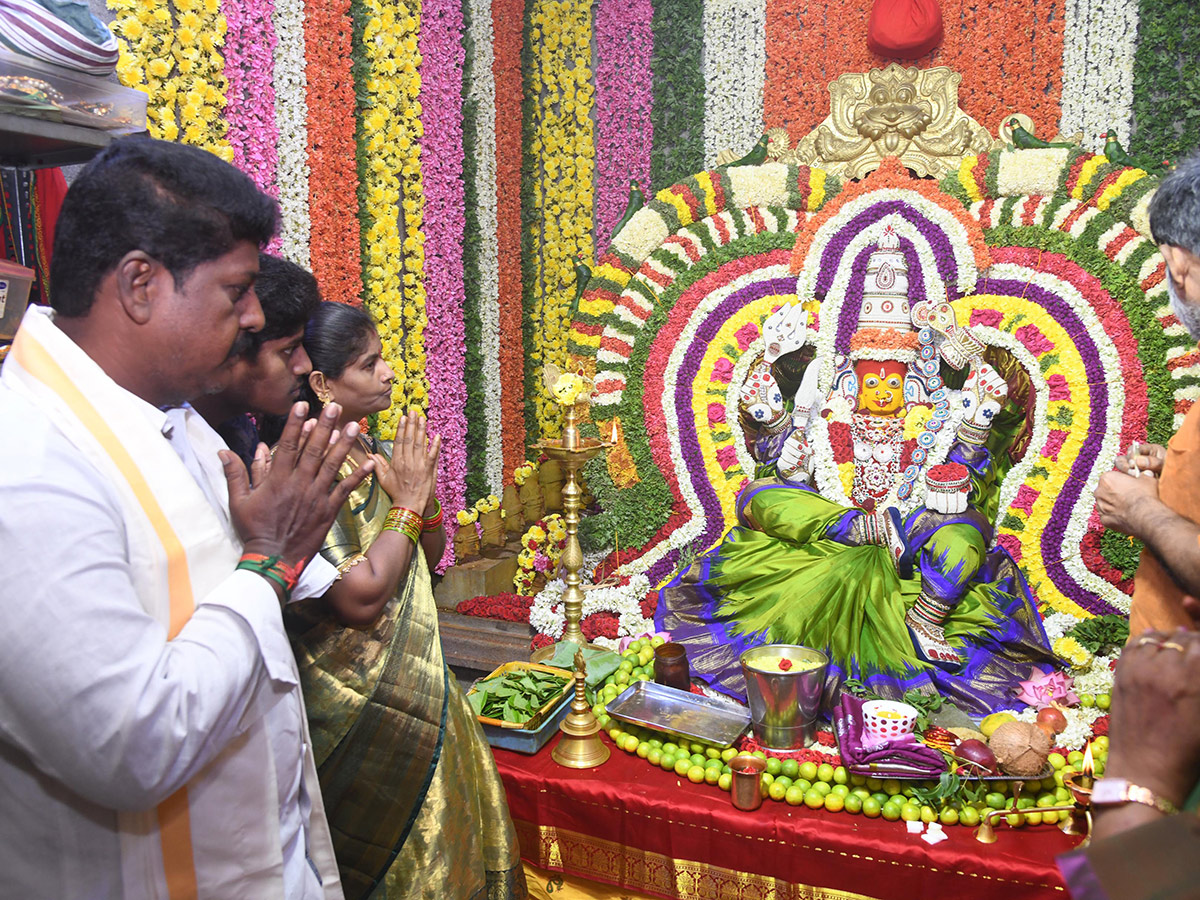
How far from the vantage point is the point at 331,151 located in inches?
166

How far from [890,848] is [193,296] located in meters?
2.38

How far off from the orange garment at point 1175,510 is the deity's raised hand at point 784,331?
3.01 m

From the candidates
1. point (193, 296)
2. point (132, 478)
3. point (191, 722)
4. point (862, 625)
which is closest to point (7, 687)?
point (191, 722)

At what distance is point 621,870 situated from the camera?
2.68 meters

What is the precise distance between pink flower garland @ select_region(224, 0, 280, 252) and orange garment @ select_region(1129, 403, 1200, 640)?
3.52 metres

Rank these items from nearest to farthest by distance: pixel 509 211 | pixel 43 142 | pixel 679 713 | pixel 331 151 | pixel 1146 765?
1. pixel 1146 765
2. pixel 43 142
3. pixel 679 713
4. pixel 331 151
5. pixel 509 211

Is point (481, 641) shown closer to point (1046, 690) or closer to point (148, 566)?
point (1046, 690)

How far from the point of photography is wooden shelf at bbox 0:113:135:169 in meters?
1.92

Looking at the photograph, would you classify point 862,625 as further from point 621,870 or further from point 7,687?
point 7,687

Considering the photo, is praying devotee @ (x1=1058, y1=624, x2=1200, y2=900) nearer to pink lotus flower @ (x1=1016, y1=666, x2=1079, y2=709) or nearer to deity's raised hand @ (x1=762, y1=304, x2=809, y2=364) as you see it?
pink lotus flower @ (x1=1016, y1=666, x2=1079, y2=709)

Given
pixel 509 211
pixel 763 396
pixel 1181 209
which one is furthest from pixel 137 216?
pixel 509 211

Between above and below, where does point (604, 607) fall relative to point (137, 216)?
below

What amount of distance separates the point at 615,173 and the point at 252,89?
3504mm

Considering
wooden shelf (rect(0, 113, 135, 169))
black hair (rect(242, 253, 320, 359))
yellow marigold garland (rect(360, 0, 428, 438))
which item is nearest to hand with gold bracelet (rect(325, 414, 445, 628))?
black hair (rect(242, 253, 320, 359))
